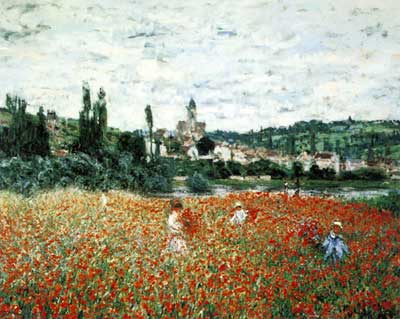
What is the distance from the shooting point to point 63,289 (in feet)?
9.36

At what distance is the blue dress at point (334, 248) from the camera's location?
367 cm

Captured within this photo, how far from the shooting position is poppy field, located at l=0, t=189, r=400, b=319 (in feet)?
9.20

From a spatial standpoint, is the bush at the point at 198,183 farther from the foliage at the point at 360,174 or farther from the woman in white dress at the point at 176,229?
the foliage at the point at 360,174

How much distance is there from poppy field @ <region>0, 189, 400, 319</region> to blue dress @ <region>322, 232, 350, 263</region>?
74 millimetres

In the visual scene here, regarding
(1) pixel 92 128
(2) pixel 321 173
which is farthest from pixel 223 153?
(1) pixel 92 128

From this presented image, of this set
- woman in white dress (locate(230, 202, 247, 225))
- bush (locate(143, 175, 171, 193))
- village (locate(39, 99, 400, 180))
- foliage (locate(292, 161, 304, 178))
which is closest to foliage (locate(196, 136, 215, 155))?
village (locate(39, 99, 400, 180))

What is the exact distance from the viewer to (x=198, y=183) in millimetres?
4086

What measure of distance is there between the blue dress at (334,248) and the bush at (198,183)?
122 centimetres

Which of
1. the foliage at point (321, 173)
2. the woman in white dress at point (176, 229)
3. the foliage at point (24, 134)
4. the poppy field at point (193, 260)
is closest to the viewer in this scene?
the poppy field at point (193, 260)

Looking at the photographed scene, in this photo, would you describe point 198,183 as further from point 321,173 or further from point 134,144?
point 321,173

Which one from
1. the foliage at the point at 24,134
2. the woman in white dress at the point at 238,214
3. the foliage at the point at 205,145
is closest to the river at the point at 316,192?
the woman in white dress at the point at 238,214

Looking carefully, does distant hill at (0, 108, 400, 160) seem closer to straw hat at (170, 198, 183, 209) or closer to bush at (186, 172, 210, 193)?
bush at (186, 172, 210, 193)

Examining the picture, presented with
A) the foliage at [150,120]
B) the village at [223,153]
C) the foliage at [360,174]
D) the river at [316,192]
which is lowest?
the river at [316,192]

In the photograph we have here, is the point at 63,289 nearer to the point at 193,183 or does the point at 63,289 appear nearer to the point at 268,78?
the point at 193,183
